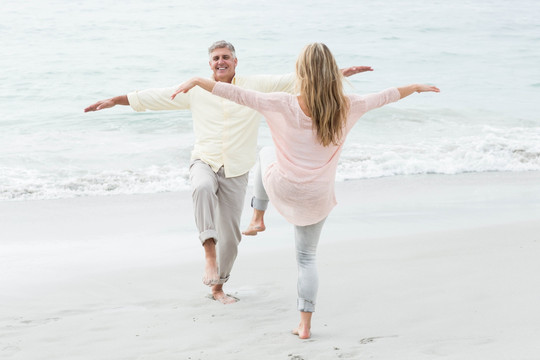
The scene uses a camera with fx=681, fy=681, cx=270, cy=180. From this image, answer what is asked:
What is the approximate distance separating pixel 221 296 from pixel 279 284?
52 cm

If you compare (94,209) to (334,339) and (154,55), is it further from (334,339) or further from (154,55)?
(154,55)

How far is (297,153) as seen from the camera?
376 centimetres

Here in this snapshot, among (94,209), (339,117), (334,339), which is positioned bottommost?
(94,209)

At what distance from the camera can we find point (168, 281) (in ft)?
17.6

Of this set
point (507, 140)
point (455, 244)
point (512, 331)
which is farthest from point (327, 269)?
point (507, 140)

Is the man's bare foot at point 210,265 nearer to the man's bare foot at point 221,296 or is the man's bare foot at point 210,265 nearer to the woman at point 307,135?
the man's bare foot at point 221,296

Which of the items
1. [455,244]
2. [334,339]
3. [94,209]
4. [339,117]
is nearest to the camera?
[339,117]

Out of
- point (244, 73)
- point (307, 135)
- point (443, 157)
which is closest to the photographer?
point (307, 135)

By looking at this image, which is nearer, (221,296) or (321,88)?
(321,88)

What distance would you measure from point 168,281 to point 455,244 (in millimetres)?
2468

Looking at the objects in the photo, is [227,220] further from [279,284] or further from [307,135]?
[307,135]

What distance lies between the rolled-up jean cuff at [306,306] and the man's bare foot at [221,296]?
2.96ft

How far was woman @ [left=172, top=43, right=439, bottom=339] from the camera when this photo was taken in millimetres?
3609

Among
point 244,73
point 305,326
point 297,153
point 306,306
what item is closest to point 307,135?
point 297,153
